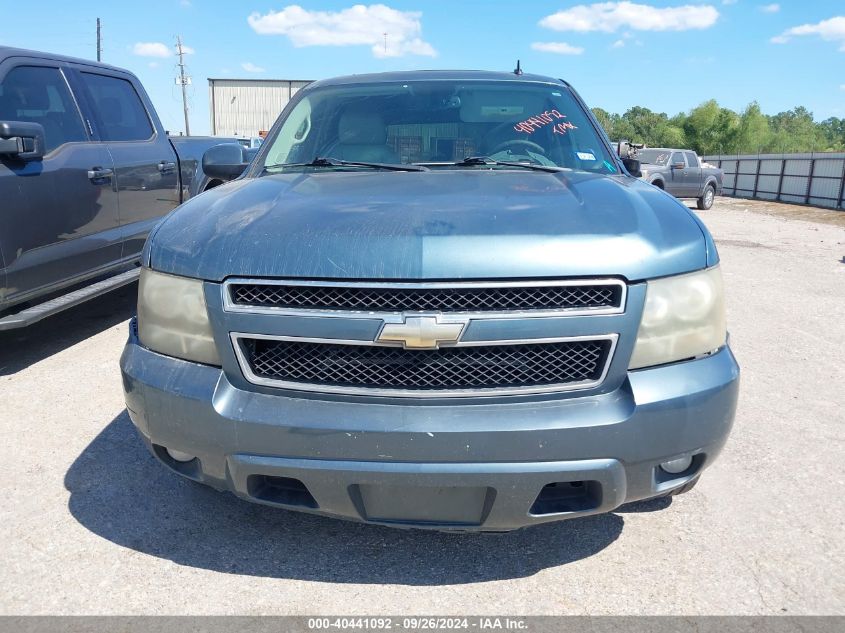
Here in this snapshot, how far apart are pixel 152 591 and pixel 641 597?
1.65m

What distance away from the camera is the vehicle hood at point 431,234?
204 cm

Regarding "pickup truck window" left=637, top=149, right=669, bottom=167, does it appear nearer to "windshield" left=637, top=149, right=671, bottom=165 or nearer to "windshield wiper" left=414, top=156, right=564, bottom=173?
"windshield" left=637, top=149, right=671, bottom=165

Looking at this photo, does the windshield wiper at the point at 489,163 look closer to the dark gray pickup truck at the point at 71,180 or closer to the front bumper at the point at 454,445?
the front bumper at the point at 454,445

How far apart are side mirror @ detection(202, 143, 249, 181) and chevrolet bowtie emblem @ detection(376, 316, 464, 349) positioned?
205 cm

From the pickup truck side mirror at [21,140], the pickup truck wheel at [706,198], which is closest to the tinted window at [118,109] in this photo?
the pickup truck side mirror at [21,140]

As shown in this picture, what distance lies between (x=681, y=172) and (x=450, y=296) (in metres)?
19.6

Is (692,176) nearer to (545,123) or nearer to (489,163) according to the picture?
(545,123)

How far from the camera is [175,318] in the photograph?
226cm

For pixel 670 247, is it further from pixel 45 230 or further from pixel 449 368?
pixel 45 230

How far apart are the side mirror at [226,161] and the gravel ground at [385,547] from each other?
1465 millimetres

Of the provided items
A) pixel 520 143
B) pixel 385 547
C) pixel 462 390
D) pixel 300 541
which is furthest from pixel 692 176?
pixel 462 390

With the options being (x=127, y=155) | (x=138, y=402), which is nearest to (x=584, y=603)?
(x=138, y=402)

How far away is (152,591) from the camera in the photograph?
7.65 ft

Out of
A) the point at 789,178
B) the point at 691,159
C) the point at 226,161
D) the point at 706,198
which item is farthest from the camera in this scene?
the point at 789,178
